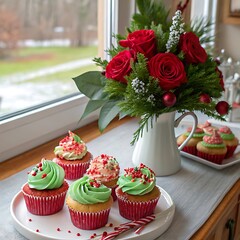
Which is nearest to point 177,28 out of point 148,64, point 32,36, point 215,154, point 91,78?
point 148,64

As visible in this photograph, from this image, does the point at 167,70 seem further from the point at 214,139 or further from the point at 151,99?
the point at 214,139

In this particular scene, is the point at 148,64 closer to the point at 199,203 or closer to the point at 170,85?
the point at 170,85

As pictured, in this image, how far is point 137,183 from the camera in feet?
3.16

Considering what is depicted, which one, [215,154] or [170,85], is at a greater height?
[170,85]

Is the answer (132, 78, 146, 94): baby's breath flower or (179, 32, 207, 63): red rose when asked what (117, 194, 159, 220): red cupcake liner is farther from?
(179, 32, 207, 63): red rose

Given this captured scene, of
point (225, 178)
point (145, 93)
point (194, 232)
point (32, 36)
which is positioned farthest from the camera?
point (32, 36)

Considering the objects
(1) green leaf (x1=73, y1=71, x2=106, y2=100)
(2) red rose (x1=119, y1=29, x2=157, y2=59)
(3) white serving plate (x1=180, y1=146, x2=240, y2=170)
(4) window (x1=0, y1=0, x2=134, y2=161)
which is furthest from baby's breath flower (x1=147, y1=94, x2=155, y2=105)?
(4) window (x1=0, y1=0, x2=134, y2=161)

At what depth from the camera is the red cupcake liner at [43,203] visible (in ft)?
3.10

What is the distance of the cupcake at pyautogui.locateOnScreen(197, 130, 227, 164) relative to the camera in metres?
1.30

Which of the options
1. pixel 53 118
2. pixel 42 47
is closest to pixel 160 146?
pixel 53 118

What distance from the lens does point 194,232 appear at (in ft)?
3.14

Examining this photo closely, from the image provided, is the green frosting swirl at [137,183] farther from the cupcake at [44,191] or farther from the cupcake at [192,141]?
the cupcake at [192,141]

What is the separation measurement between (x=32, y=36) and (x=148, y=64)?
1.70ft

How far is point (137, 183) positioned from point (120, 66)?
1.02ft
